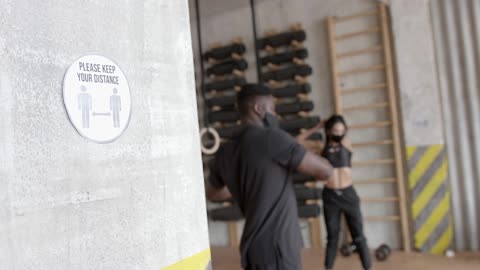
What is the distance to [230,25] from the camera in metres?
6.74

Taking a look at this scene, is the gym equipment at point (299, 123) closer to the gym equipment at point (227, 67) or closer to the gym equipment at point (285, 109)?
the gym equipment at point (285, 109)

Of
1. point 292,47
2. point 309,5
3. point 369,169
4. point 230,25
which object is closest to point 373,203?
point 369,169

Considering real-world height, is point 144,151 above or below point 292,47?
below

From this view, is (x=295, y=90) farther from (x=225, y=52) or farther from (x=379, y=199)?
(x=379, y=199)

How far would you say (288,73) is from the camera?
608cm

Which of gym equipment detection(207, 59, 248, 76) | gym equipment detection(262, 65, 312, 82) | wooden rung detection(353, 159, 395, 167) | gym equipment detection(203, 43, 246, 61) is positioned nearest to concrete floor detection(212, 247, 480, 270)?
wooden rung detection(353, 159, 395, 167)

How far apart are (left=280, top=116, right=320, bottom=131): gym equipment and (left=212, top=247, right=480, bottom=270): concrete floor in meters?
1.57

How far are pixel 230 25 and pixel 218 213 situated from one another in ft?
8.83

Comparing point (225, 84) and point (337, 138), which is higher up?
point (225, 84)

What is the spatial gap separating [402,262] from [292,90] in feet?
8.03

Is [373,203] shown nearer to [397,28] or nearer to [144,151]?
[397,28]

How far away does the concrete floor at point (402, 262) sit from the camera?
473 cm

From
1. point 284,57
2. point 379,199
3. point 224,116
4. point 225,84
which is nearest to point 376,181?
point 379,199

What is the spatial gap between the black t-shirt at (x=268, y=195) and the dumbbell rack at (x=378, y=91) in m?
3.51
